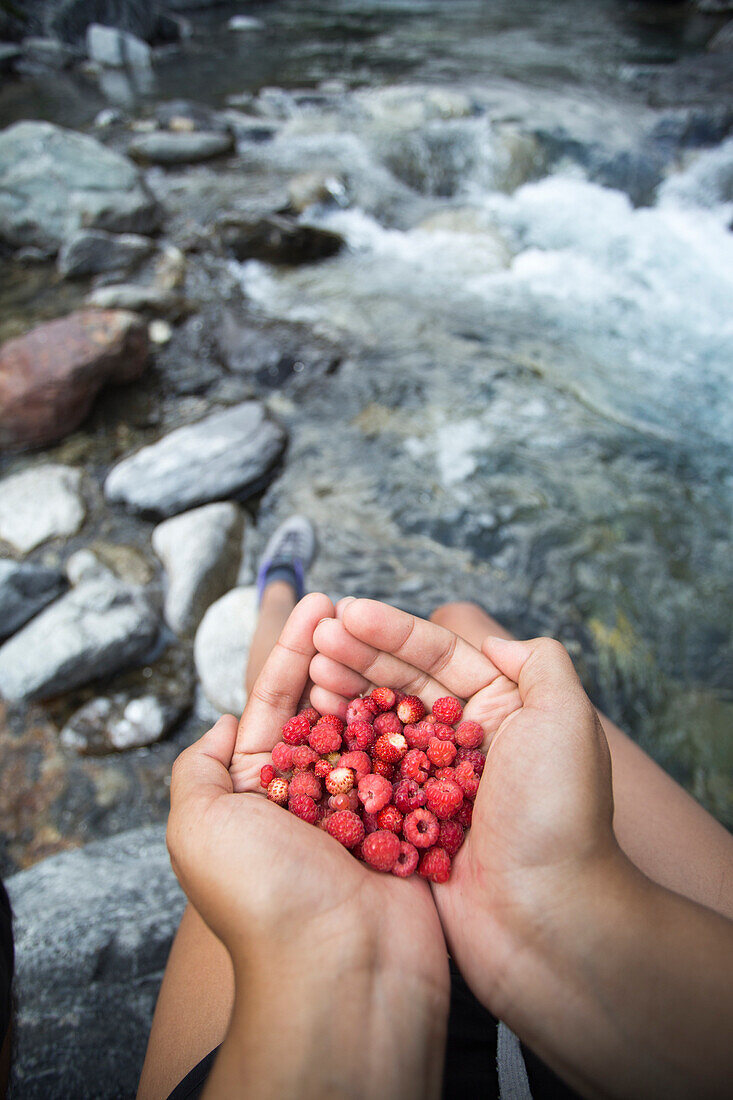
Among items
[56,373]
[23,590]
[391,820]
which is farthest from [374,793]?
[56,373]

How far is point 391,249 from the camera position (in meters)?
9.22

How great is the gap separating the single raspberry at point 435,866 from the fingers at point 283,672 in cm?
69

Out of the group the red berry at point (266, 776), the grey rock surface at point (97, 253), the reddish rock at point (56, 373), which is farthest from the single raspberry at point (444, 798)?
the grey rock surface at point (97, 253)

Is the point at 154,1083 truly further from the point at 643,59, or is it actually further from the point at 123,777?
the point at 643,59

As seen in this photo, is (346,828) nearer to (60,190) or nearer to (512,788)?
(512,788)

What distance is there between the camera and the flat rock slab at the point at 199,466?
15.8ft

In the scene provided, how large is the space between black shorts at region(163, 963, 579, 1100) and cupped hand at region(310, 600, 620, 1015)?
248 millimetres

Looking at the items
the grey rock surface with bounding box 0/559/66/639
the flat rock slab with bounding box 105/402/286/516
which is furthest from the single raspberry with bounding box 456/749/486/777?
the flat rock slab with bounding box 105/402/286/516

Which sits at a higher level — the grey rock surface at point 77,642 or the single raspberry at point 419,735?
A: the single raspberry at point 419,735

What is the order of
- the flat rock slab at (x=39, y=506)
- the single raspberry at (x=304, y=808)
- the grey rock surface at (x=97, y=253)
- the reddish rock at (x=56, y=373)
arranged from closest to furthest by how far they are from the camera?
the single raspberry at (x=304, y=808)
the flat rock slab at (x=39, y=506)
the reddish rock at (x=56, y=373)
the grey rock surface at (x=97, y=253)

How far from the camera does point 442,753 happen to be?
2041 mm

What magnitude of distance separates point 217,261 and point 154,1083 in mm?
9049

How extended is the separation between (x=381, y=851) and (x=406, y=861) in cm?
10

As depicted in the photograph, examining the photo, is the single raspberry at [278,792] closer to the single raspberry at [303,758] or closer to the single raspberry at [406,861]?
the single raspberry at [303,758]
